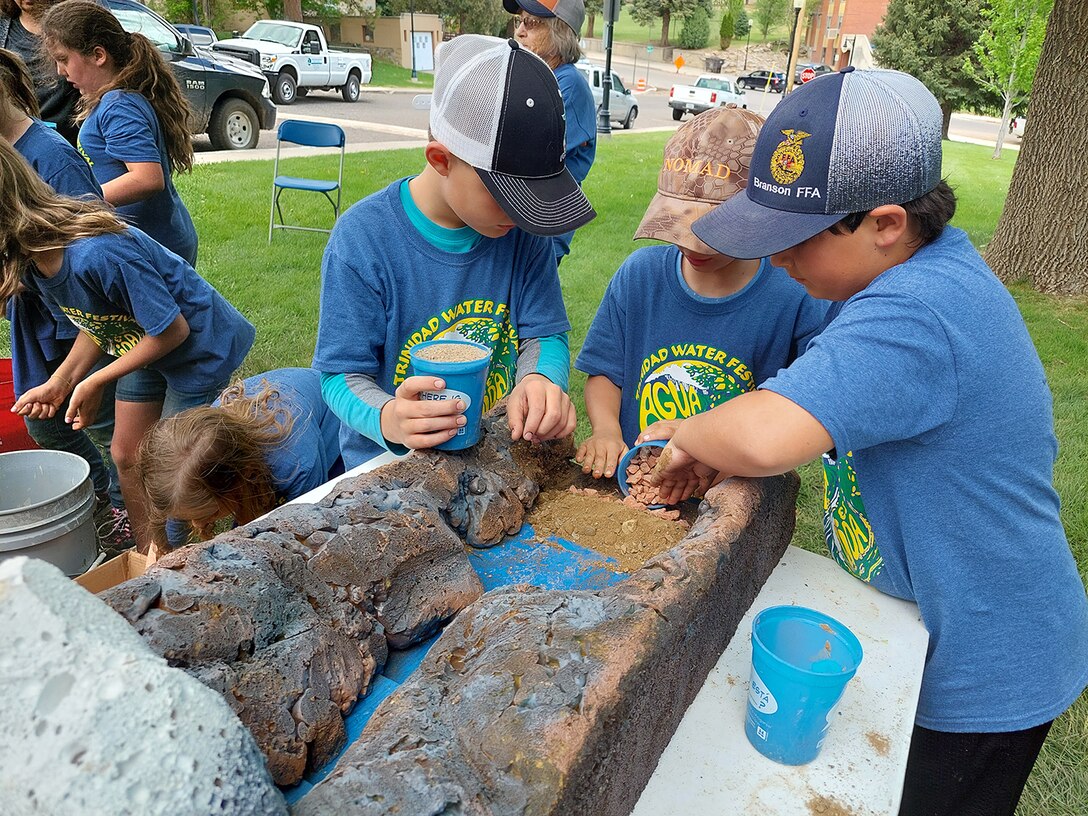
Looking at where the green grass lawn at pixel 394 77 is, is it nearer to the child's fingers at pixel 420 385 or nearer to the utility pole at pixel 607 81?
the utility pole at pixel 607 81

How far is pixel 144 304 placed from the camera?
2613mm

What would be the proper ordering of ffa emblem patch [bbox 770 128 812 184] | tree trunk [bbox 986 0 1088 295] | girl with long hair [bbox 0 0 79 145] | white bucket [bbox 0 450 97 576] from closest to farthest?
ffa emblem patch [bbox 770 128 812 184]
white bucket [bbox 0 450 97 576]
girl with long hair [bbox 0 0 79 145]
tree trunk [bbox 986 0 1088 295]

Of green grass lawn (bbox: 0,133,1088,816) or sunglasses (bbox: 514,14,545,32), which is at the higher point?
sunglasses (bbox: 514,14,545,32)

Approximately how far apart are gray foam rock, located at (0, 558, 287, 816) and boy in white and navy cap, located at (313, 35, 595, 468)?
92 centimetres

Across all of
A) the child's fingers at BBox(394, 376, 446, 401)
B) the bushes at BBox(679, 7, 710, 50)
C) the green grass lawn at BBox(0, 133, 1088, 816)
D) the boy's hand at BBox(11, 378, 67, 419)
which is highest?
the bushes at BBox(679, 7, 710, 50)

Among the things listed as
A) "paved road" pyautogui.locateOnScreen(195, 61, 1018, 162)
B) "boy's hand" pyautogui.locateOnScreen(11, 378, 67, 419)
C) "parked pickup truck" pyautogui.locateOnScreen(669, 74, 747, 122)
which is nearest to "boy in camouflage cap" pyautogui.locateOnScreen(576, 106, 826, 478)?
"boy's hand" pyautogui.locateOnScreen(11, 378, 67, 419)

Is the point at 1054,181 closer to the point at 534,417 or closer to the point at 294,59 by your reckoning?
the point at 534,417

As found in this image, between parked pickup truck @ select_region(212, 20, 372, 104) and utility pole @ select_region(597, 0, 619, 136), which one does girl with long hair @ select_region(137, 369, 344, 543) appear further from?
parked pickup truck @ select_region(212, 20, 372, 104)

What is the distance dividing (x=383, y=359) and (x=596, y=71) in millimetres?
18634

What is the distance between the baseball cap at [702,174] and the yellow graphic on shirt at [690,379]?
35cm

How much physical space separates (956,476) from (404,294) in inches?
52.5

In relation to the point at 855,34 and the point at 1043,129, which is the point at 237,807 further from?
the point at 855,34

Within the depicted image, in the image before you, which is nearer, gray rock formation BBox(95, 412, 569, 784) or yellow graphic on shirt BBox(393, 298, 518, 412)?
gray rock formation BBox(95, 412, 569, 784)

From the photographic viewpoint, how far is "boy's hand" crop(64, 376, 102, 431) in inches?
111
